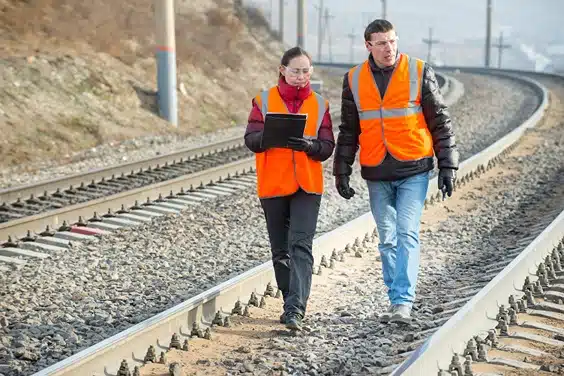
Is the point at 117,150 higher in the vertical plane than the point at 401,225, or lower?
lower

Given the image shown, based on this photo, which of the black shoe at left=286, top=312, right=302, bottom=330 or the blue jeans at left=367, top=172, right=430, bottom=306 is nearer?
the black shoe at left=286, top=312, right=302, bottom=330

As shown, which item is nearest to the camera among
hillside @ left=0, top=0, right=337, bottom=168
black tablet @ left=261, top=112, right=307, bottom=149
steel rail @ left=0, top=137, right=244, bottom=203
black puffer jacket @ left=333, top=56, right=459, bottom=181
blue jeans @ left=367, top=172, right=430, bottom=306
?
black tablet @ left=261, top=112, right=307, bottom=149

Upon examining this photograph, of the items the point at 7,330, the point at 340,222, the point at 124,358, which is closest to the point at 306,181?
the point at 124,358

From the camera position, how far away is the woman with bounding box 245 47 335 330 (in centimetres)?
689

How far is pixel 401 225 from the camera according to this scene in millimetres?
7145

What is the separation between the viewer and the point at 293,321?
6758 millimetres

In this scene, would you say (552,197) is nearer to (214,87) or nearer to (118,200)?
(118,200)

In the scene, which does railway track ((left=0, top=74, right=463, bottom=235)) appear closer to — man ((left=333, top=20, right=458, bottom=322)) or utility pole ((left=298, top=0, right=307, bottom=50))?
man ((left=333, top=20, right=458, bottom=322))

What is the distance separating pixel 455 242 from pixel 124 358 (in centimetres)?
490

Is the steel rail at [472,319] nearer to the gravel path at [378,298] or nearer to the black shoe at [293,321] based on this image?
the gravel path at [378,298]

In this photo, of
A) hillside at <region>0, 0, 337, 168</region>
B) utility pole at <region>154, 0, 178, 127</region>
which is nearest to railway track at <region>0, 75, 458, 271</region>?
hillside at <region>0, 0, 337, 168</region>

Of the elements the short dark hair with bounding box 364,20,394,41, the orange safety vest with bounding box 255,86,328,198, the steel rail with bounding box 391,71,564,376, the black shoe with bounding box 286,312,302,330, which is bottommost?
the black shoe with bounding box 286,312,302,330

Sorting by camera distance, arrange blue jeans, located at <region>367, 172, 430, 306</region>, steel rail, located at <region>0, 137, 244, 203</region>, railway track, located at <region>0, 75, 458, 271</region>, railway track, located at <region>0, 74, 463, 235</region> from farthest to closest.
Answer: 1. steel rail, located at <region>0, 137, 244, 203</region>
2. railway track, located at <region>0, 74, 463, 235</region>
3. railway track, located at <region>0, 75, 458, 271</region>
4. blue jeans, located at <region>367, 172, 430, 306</region>

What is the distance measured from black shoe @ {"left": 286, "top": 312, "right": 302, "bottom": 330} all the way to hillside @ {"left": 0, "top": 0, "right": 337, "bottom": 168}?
395 inches
